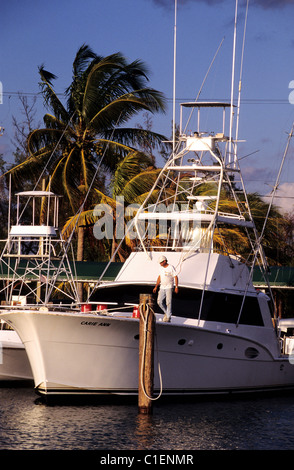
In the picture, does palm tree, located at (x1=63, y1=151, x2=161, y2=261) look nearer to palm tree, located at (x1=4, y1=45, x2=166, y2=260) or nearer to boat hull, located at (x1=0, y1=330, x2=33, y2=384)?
palm tree, located at (x1=4, y1=45, x2=166, y2=260)

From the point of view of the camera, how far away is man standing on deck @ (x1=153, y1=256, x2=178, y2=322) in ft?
72.7

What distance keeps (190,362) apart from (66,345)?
3.36 metres

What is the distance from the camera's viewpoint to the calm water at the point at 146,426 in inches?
708

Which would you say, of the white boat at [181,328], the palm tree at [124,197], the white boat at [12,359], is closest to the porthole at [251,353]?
the white boat at [181,328]

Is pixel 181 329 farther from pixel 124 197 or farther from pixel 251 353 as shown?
pixel 124 197

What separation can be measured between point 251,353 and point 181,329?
3.15 m

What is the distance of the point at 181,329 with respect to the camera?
21.8m

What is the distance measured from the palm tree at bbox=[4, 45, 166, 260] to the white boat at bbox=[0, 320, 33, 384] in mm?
10879

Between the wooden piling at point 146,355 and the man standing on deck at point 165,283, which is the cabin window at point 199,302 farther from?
the wooden piling at point 146,355

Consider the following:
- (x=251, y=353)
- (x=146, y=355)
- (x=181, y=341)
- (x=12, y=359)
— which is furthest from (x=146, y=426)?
(x=12, y=359)

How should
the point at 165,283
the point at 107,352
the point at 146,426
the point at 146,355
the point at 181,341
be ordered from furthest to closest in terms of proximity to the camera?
the point at 165,283 → the point at 181,341 → the point at 107,352 → the point at 146,355 → the point at 146,426

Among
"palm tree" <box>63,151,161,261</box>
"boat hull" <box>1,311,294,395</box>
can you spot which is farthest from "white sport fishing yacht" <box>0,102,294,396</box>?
"palm tree" <box>63,151,161,261</box>

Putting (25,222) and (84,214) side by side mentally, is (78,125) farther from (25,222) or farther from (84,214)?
(25,222)

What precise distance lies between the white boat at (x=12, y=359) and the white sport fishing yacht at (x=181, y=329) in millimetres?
1980
